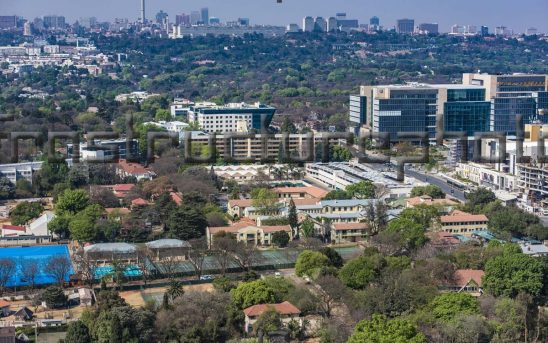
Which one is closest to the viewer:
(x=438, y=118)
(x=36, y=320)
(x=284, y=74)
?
(x=36, y=320)

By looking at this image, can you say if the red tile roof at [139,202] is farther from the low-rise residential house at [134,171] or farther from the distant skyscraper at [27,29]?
the distant skyscraper at [27,29]

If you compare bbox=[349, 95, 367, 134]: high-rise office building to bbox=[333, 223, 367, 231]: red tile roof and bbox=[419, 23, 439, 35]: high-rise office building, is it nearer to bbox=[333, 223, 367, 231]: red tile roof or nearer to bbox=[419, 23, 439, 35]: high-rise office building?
bbox=[333, 223, 367, 231]: red tile roof

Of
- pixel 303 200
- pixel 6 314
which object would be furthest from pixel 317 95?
pixel 6 314

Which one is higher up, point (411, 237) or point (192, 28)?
point (192, 28)

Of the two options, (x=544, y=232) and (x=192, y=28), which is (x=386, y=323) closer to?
(x=544, y=232)

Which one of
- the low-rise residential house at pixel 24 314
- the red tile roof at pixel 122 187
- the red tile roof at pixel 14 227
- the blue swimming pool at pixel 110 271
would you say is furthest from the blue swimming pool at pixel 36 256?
the red tile roof at pixel 122 187

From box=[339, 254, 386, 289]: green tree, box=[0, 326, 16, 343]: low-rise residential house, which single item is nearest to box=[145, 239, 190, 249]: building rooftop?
box=[339, 254, 386, 289]: green tree

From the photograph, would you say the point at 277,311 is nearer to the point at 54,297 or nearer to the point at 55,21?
the point at 54,297
